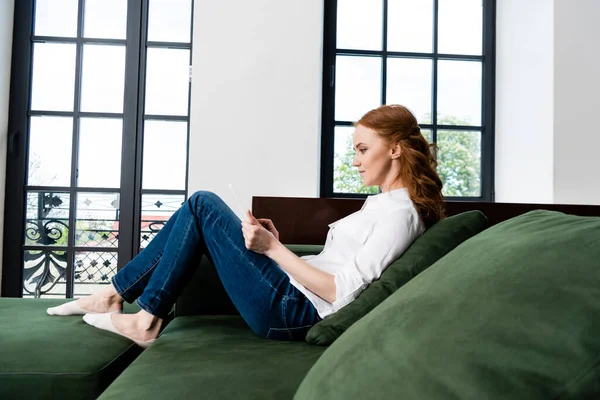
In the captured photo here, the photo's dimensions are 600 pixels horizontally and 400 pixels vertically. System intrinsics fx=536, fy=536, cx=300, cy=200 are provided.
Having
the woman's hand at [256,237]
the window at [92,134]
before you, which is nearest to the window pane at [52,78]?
the window at [92,134]

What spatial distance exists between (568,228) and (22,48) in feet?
11.8

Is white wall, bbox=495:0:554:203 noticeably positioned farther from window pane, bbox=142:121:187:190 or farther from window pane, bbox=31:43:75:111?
window pane, bbox=31:43:75:111

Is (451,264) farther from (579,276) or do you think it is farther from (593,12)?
(593,12)

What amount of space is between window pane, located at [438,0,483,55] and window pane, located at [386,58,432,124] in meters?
0.17

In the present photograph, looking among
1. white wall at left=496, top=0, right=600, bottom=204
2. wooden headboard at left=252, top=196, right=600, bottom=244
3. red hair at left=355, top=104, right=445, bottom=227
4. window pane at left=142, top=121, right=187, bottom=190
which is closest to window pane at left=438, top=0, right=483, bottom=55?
white wall at left=496, top=0, right=600, bottom=204

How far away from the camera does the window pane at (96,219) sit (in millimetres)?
3461

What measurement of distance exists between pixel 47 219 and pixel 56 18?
1.30m

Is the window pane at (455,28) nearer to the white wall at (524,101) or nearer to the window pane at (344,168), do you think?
the white wall at (524,101)

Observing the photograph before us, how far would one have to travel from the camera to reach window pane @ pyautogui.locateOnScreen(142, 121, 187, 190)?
3.48m

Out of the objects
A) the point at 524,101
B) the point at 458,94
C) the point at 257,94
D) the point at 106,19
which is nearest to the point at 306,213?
the point at 257,94

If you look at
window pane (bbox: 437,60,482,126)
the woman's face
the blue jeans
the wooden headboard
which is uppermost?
window pane (bbox: 437,60,482,126)

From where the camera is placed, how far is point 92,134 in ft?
11.4

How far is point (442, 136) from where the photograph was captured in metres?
3.51

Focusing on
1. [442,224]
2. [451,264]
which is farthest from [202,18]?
[451,264]
